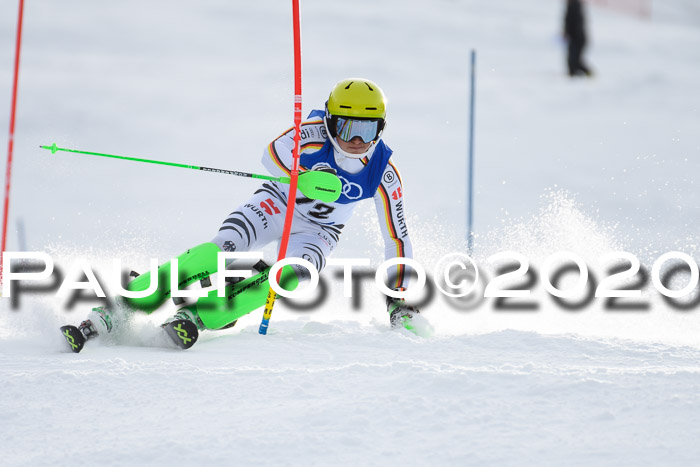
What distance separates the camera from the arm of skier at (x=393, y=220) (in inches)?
164

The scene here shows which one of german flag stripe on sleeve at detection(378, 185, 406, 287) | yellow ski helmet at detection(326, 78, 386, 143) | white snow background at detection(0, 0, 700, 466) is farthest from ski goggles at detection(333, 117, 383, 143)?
white snow background at detection(0, 0, 700, 466)

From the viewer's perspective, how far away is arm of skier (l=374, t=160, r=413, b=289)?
4172 mm

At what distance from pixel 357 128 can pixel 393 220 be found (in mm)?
539

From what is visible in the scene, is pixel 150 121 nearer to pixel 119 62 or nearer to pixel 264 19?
pixel 119 62

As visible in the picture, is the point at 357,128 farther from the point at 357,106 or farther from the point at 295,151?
the point at 295,151

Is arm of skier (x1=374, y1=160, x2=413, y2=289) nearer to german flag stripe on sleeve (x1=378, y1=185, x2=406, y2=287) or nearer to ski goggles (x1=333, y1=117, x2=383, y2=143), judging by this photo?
german flag stripe on sleeve (x1=378, y1=185, x2=406, y2=287)

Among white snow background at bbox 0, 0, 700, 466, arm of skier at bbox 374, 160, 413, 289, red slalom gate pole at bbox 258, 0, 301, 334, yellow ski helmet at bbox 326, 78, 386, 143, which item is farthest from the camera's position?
arm of skier at bbox 374, 160, 413, 289

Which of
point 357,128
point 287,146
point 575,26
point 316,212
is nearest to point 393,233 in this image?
point 316,212

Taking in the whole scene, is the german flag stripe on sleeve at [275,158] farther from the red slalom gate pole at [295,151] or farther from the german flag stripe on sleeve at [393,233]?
the german flag stripe on sleeve at [393,233]

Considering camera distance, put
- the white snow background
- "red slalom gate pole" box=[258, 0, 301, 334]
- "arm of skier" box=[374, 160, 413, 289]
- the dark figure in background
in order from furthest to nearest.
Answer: the dark figure in background < "arm of skier" box=[374, 160, 413, 289] < "red slalom gate pole" box=[258, 0, 301, 334] < the white snow background

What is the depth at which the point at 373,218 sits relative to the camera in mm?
11125

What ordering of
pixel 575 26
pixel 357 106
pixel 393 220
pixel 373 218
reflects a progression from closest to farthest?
pixel 357 106, pixel 393 220, pixel 373 218, pixel 575 26

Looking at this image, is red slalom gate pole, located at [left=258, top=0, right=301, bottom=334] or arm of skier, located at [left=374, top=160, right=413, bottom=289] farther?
arm of skier, located at [left=374, top=160, right=413, bottom=289]

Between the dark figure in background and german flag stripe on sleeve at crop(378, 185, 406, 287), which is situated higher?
the dark figure in background
